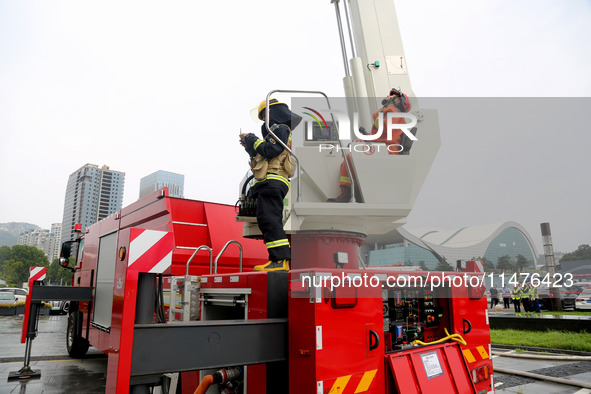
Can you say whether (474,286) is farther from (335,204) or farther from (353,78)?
(353,78)

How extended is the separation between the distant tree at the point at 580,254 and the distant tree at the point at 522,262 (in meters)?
0.39

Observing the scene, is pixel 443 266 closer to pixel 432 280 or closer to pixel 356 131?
pixel 432 280

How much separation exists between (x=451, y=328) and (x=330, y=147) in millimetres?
1985

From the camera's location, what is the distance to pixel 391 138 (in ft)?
12.7

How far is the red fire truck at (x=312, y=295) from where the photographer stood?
80.5 inches

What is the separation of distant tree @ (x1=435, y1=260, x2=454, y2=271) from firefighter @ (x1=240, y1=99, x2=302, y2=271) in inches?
48.6

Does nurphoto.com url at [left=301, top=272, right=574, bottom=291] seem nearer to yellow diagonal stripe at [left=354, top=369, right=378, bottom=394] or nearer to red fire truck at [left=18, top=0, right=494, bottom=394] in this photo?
red fire truck at [left=18, top=0, right=494, bottom=394]

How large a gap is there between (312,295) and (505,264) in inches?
51.0

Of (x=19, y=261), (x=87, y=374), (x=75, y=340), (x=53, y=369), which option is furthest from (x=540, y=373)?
(x=19, y=261)

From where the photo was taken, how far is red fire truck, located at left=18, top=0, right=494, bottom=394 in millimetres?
2045

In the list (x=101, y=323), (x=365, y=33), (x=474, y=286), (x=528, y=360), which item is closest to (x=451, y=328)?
(x=474, y=286)

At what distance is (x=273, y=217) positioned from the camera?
3.50 metres

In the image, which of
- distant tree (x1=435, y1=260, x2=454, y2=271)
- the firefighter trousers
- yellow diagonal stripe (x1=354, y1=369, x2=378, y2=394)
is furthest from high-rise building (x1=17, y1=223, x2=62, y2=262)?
yellow diagonal stripe (x1=354, y1=369, x2=378, y2=394)

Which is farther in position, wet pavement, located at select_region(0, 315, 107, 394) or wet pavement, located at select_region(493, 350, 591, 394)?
wet pavement, located at select_region(0, 315, 107, 394)
